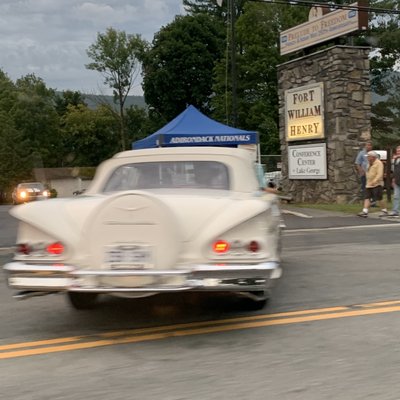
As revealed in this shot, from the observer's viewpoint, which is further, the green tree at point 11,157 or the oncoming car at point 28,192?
the green tree at point 11,157

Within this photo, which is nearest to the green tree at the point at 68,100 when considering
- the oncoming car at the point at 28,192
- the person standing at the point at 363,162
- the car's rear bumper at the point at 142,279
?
the oncoming car at the point at 28,192

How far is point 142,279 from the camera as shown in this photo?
4484 millimetres

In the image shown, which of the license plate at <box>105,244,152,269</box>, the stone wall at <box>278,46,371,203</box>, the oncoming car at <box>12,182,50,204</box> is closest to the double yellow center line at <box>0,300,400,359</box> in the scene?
the license plate at <box>105,244,152,269</box>

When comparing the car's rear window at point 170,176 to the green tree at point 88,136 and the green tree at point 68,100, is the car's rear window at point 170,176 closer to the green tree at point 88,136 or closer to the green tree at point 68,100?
the green tree at point 88,136

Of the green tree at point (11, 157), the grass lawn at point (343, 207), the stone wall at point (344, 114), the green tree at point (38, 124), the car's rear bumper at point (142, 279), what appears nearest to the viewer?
the car's rear bumper at point (142, 279)

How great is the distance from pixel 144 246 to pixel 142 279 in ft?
0.87

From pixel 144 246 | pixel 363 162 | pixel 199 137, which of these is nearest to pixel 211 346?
pixel 144 246

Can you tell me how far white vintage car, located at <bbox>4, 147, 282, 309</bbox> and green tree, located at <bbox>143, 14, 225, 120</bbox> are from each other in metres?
46.8

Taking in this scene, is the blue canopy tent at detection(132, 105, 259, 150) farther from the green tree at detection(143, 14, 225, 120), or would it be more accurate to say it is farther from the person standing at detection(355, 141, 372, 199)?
the green tree at detection(143, 14, 225, 120)

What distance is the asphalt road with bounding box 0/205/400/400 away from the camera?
3762mm

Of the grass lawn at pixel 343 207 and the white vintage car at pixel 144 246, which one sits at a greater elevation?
the white vintage car at pixel 144 246

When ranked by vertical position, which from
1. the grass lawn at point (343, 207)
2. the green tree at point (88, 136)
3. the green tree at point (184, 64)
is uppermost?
the green tree at point (184, 64)

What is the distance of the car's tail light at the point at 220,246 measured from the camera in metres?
4.70

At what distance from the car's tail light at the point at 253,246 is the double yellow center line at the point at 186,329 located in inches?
32.2
